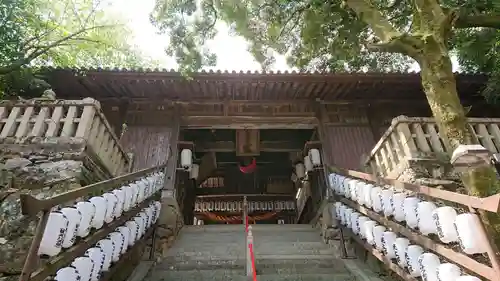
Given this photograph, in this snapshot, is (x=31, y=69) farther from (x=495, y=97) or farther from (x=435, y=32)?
(x=495, y=97)

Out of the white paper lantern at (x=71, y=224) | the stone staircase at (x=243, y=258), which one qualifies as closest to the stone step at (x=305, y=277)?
the stone staircase at (x=243, y=258)

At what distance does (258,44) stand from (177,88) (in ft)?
9.30

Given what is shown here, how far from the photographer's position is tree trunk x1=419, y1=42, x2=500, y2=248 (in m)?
4.32

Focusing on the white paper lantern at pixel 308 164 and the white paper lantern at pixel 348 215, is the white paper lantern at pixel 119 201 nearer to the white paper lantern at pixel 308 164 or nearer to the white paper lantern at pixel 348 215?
the white paper lantern at pixel 348 215

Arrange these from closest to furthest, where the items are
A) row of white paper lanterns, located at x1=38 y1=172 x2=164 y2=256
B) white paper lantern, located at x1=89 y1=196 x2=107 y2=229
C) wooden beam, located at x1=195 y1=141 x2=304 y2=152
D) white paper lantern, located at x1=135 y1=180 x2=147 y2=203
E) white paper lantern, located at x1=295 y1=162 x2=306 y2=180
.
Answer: row of white paper lanterns, located at x1=38 y1=172 x2=164 y2=256, white paper lantern, located at x1=89 y1=196 x2=107 y2=229, white paper lantern, located at x1=135 y1=180 x2=147 y2=203, white paper lantern, located at x1=295 y1=162 x2=306 y2=180, wooden beam, located at x1=195 y1=141 x2=304 y2=152

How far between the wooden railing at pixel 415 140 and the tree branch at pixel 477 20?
191 cm

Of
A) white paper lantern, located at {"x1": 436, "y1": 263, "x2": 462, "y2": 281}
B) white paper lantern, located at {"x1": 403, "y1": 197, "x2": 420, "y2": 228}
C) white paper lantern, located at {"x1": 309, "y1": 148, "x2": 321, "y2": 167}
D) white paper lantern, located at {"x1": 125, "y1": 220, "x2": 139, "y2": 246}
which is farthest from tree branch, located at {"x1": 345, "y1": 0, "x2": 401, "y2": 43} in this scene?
white paper lantern, located at {"x1": 125, "y1": 220, "x2": 139, "y2": 246}

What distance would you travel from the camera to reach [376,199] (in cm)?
560

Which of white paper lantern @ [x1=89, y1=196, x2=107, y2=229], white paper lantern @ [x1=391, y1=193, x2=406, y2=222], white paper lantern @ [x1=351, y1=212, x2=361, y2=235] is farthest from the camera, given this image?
white paper lantern @ [x1=351, y1=212, x2=361, y2=235]

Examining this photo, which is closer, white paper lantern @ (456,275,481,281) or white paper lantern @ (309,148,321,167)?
white paper lantern @ (456,275,481,281)

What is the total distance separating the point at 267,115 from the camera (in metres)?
10.2

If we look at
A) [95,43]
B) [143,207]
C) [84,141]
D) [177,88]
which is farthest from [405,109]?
[95,43]

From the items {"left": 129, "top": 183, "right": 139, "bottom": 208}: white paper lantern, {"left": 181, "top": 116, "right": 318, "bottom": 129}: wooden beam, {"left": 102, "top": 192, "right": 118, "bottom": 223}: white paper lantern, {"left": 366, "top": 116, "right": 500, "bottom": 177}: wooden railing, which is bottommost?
{"left": 102, "top": 192, "right": 118, "bottom": 223}: white paper lantern

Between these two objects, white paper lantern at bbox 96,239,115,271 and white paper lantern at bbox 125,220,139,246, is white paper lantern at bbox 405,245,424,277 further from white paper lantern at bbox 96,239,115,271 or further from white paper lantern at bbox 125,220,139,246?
white paper lantern at bbox 125,220,139,246
